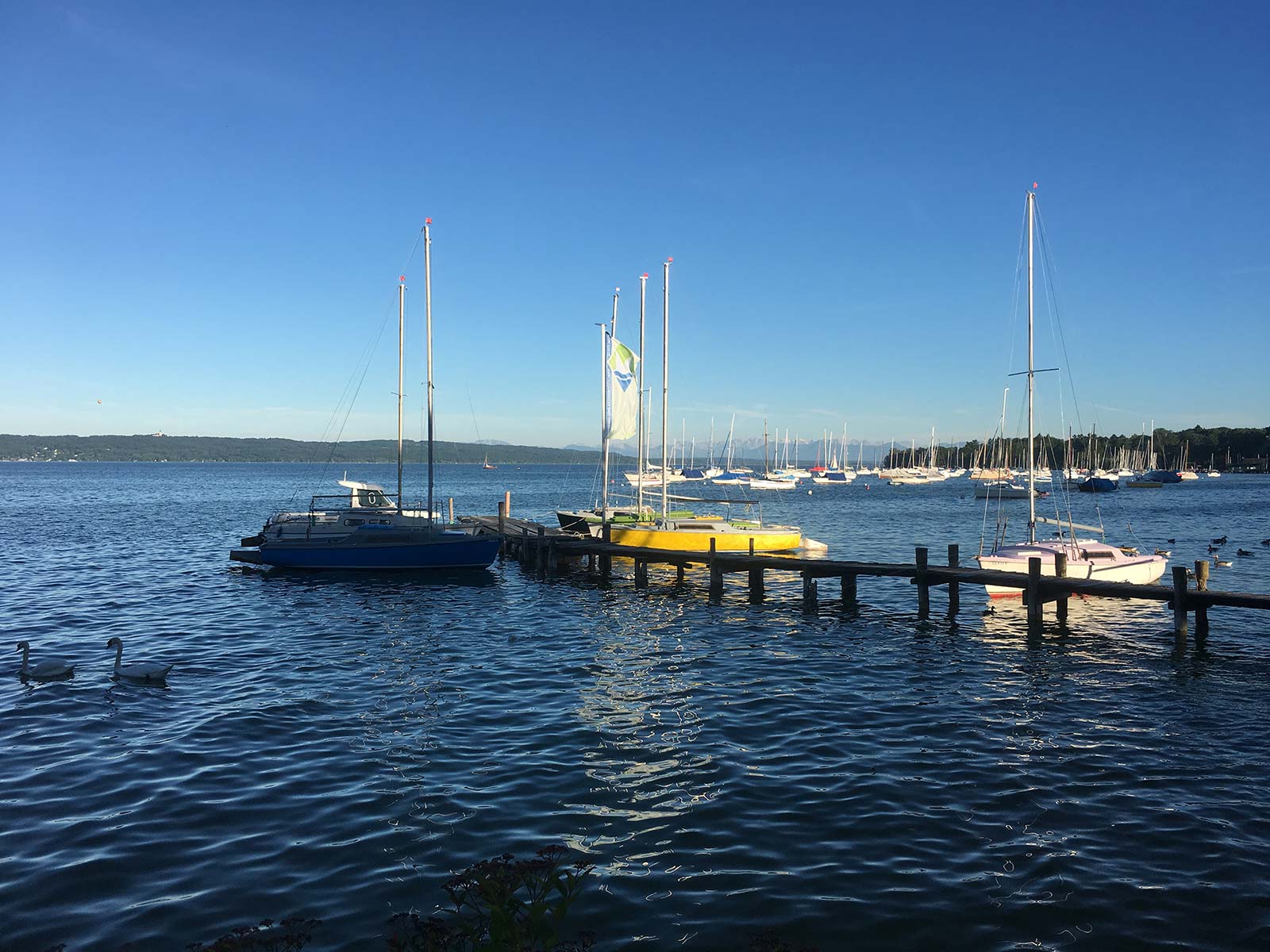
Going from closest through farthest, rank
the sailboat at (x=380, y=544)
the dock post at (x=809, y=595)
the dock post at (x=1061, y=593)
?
the dock post at (x=1061, y=593)
the dock post at (x=809, y=595)
the sailboat at (x=380, y=544)

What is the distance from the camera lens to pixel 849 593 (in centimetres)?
2623

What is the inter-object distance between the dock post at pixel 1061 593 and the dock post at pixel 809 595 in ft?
22.2

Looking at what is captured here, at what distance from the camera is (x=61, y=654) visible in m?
19.8

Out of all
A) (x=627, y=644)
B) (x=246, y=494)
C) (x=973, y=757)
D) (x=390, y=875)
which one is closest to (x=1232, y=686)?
(x=973, y=757)

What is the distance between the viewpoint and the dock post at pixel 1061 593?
22.7 m

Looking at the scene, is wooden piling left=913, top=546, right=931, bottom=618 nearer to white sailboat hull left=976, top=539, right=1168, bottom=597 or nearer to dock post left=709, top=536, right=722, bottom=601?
white sailboat hull left=976, top=539, right=1168, bottom=597

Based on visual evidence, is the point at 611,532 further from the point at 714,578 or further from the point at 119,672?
the point at 119,672

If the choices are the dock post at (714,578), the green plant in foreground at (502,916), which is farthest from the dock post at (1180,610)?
the green plant in foreground at (502,916)

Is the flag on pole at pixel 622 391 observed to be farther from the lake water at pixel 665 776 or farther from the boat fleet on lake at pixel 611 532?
the lake water at pixel 665 776

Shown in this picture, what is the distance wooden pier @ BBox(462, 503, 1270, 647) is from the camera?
2036 centimetres

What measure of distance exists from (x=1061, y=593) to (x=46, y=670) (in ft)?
77.4

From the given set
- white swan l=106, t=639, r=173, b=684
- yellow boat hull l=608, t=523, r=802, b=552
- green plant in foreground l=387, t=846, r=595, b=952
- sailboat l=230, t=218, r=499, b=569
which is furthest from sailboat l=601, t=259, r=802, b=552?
green plant in foreground l=387, t=846, r=595, b=952

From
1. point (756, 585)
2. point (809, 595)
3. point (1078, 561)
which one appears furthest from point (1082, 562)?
point (756, 585)

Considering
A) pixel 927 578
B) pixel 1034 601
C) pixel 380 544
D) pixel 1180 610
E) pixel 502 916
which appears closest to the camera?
pixel 502 916
